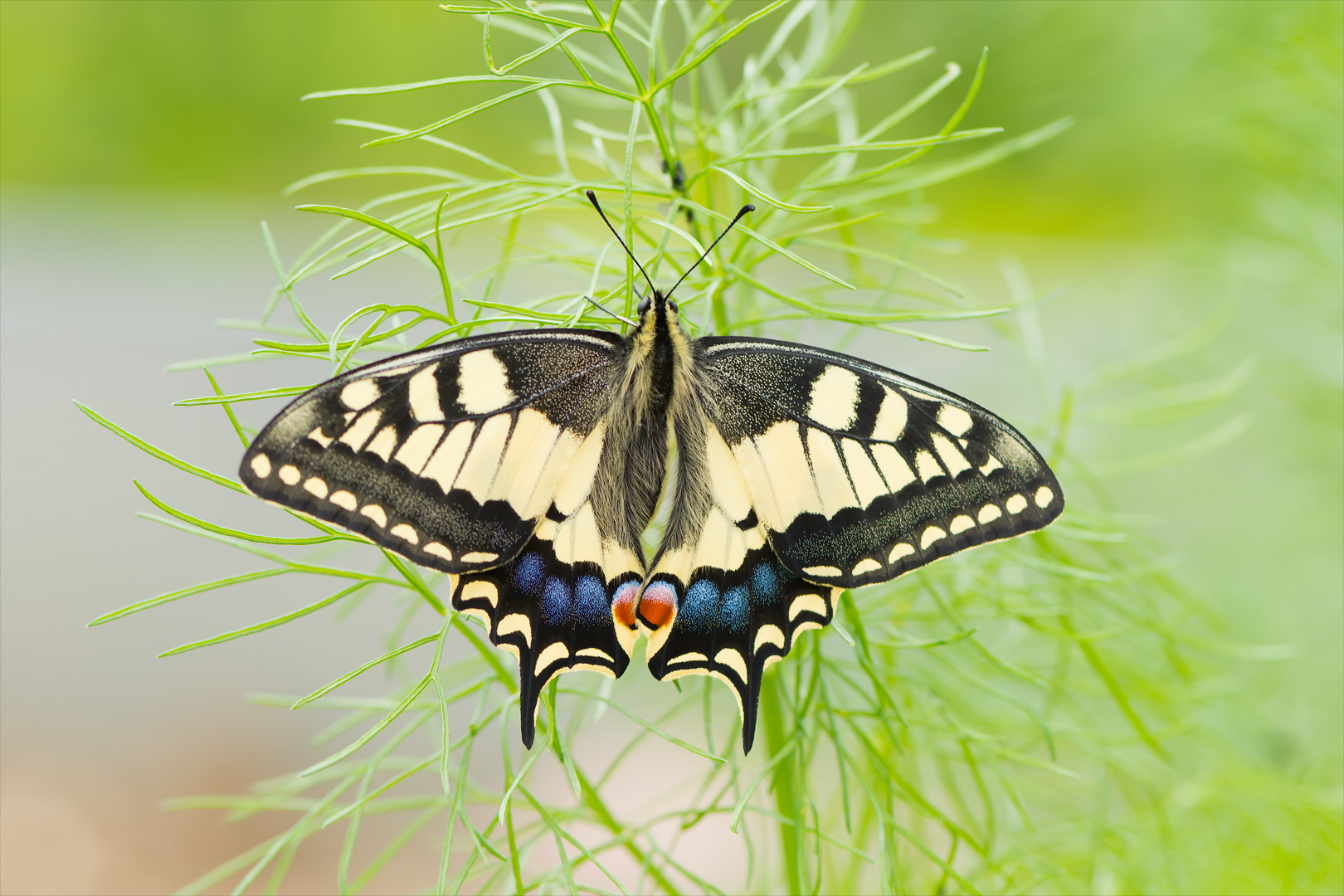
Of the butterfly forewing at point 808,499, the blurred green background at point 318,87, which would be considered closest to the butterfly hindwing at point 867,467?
the butterfly forewing at point 808,499

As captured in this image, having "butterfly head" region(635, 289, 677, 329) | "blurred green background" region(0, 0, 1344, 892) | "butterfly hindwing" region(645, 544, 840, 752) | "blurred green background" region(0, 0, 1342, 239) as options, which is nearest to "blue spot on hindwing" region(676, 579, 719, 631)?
"butterfly hindwing" region(645, 544, 840, 752)

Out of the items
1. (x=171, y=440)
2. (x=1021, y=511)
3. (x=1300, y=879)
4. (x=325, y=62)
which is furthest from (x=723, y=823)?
(x=325, y=62)

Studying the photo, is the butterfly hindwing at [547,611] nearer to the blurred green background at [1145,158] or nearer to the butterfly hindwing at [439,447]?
the butterfly hindwing at [439,447]

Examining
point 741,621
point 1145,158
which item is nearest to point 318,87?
point 1145,158

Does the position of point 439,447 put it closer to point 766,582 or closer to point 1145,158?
point 766,582

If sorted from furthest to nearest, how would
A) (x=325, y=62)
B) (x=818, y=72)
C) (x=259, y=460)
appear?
(x=325, y=62) < (x=818, y=72) < (x=259, y=460)

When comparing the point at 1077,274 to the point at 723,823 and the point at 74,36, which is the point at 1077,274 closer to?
the point at 723,823
